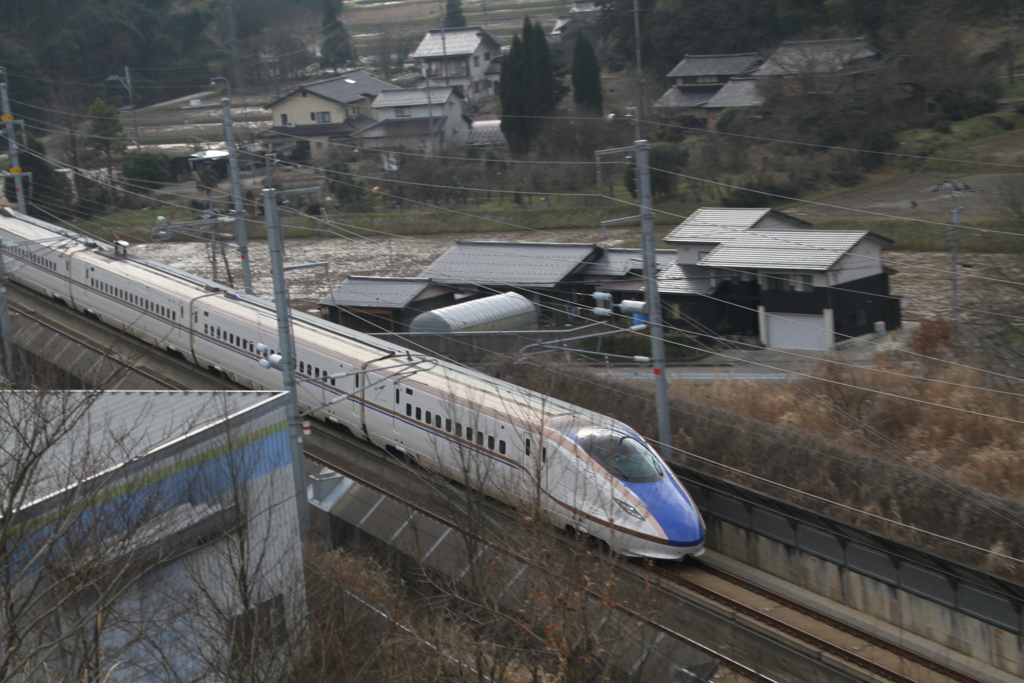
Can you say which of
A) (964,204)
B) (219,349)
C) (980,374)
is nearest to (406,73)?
(964,204)

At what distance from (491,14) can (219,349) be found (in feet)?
256

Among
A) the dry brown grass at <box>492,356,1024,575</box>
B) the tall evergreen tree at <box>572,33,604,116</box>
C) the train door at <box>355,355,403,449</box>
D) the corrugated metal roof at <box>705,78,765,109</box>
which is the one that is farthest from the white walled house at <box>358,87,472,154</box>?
the dry brown grass at <box>492,356,1024,575</box>

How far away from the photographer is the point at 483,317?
24.2 m

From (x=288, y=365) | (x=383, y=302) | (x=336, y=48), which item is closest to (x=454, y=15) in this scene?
(x=336, y=48)

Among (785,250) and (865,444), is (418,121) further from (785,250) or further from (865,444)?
(865,444)

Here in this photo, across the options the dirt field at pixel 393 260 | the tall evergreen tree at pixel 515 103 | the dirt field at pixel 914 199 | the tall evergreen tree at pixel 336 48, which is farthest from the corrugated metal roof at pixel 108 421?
the tall evergreen tree at pixel 336 48

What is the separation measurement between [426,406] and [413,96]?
41709mm

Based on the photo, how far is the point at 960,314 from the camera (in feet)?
77.2

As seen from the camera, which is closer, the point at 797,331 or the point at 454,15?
the point at 797,331

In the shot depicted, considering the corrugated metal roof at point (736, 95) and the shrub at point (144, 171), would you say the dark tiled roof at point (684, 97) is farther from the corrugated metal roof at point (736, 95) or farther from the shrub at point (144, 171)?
the shrub at point (144, 171)

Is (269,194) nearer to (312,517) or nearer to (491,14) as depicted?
(312,517)

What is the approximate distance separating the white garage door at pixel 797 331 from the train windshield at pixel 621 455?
1197 centimetres

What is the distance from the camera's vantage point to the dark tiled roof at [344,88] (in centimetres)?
5688

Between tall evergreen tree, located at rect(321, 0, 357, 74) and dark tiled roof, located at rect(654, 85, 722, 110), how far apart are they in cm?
3604
